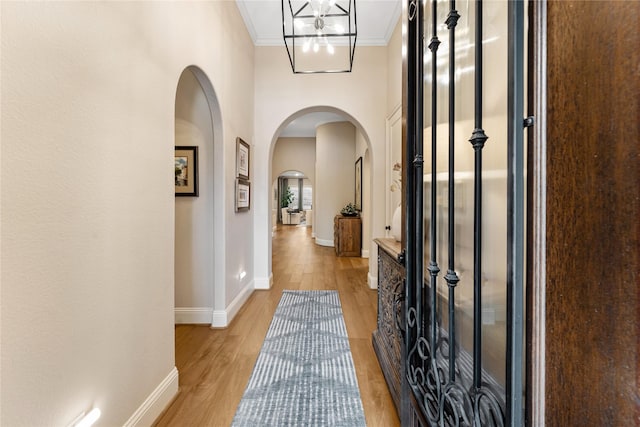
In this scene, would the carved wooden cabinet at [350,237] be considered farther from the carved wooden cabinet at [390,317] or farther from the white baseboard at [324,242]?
the carved wooden cabinet at [390,317]

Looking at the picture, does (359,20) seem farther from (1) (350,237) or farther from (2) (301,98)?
(1) (350,237)

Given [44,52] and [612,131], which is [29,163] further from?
[612,131]

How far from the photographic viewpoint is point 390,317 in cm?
205

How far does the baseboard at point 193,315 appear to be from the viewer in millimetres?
2904

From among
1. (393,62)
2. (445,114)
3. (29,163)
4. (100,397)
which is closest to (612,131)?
(445,114)

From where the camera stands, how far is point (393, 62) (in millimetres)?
3633

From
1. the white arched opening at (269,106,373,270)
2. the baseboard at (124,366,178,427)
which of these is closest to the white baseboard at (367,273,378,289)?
the white arched opening at (269,106,373,270)

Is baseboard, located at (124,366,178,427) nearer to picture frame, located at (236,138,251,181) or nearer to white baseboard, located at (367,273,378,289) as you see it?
picture frame, located at (236,138,251,181)

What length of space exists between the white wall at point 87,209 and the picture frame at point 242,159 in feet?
4.41

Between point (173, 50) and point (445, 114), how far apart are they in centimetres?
164

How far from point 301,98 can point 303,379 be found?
3.26 metres

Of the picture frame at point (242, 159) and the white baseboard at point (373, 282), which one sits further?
the white baseboard at point (373, 282)

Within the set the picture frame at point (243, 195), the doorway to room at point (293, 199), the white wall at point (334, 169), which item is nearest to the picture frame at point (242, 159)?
the picture frame at point (243, 195)

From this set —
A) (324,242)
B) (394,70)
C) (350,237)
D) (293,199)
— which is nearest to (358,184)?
(350,237)
